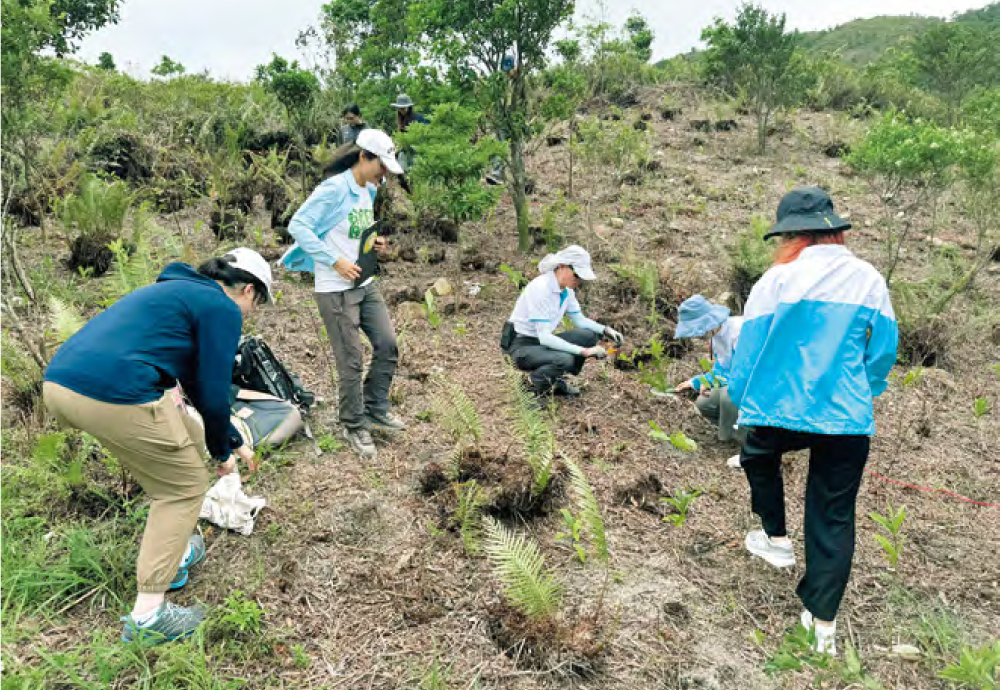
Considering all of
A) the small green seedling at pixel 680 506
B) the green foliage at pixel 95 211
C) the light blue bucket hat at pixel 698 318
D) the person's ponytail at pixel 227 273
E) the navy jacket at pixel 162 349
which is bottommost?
the small green seedling at pixel 680 506

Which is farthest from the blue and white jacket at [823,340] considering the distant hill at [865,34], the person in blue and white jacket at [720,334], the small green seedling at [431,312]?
the distant hill at [865,34]

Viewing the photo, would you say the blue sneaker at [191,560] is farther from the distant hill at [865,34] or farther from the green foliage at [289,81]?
the distant hill at [865,34]

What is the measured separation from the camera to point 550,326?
4.39 meters

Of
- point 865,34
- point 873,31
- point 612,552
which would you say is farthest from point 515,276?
point 873,31

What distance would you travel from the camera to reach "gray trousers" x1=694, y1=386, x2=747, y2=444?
3980 millimetres

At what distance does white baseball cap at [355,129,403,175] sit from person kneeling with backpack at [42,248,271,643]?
1.29 meters

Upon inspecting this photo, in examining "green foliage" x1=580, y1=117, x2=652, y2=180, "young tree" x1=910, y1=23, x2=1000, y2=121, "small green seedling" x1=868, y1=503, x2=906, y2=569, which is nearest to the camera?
"small green seedling" x1=868, y1=503, x2=906, y2=569

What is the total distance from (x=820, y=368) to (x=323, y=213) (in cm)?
260

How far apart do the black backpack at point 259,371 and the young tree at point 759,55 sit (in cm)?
869

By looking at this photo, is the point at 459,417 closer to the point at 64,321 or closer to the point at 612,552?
the point at 612,552

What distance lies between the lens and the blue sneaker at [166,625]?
92.0 inches

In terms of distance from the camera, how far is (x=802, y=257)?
2.53 m

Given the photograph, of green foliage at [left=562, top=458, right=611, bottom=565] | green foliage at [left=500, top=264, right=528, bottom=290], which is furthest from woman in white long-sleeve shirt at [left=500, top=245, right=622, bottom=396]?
green foliage at [left=500, top=264, right=528, bottom=290]

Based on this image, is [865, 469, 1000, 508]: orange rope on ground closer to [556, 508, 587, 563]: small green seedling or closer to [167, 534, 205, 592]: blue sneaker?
[556, 508, 587, 563]: small green seedling
